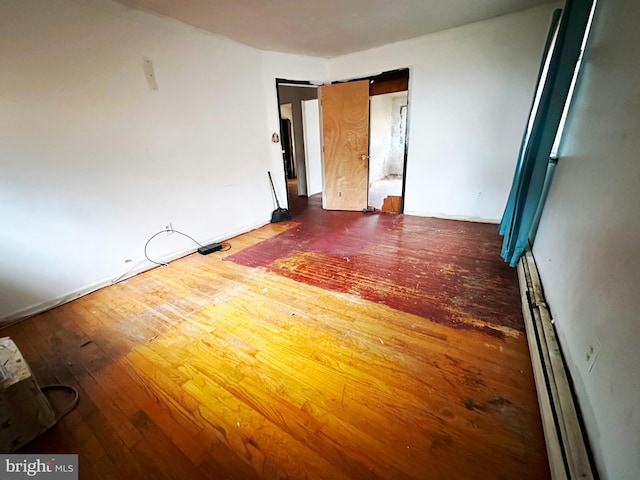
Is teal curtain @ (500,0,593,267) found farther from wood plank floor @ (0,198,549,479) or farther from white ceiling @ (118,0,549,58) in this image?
white ceiling @ (118,0,549,58)

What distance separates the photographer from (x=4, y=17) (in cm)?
179

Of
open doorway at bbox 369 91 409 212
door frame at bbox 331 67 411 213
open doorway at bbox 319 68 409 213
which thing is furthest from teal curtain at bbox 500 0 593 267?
open doorway at bbox 369 91 409 212

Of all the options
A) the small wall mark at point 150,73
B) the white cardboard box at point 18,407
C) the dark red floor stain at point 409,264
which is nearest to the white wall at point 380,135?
the dark red floor stain at point 409,264

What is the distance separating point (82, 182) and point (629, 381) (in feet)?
11.7

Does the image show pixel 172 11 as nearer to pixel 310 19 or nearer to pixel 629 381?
pixel 310 19

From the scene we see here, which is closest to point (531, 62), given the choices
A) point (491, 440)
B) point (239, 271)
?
point (491, 440)

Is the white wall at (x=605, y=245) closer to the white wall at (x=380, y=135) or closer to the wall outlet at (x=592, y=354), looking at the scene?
the wall outlet at (x=592, y=354)

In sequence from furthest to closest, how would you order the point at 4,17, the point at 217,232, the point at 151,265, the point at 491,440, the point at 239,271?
the point at 217,232 → the point at 151,265 → the point at 239,271 → the point at 4,17 → the point at 491,440

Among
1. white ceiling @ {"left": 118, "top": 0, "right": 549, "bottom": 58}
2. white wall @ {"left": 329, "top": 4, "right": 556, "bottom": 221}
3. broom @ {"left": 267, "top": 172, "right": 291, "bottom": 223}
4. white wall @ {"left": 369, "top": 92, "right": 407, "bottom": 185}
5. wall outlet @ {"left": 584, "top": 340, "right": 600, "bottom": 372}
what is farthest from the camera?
white wall @ {"left": 369, "top": 92, "right": 407, "bottom": 185}

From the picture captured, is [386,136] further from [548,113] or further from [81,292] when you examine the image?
[81,292]

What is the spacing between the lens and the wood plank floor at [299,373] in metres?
1.07

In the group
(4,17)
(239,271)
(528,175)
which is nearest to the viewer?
(4,17)

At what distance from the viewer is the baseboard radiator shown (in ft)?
2.92
